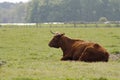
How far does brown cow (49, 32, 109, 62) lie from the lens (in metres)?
→ 16.2

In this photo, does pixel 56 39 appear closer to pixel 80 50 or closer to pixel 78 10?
pixel 80 50

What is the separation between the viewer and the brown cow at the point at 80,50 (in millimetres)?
16203

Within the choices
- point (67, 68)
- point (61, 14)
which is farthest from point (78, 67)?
point (61, 14)

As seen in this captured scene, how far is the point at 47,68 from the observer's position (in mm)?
13406

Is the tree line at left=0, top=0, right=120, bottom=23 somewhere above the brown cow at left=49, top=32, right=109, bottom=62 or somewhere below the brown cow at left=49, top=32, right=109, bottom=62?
below

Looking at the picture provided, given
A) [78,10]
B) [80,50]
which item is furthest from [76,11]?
[80,50]

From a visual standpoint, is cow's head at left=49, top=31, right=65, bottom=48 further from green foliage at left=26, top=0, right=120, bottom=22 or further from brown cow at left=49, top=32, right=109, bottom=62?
green foliage at left=26, top=0, right=120, bottom=22

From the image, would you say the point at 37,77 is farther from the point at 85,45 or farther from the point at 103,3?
the point at 103,3

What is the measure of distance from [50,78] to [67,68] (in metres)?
2.49

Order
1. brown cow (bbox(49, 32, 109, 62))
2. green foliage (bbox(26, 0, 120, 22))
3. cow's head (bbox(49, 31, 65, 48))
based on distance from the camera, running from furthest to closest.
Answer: green foliage (bbox(26, 0, 120, 22)) → cow's head (bbox(49, 31, 65, 48)) → brown cow (bbox(49, 32, 109, 62))

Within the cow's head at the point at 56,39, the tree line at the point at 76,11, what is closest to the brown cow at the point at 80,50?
the cow's head at the point at 56,39

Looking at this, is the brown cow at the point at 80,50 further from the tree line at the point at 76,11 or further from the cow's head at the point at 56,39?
the tree line at the point at 76,11

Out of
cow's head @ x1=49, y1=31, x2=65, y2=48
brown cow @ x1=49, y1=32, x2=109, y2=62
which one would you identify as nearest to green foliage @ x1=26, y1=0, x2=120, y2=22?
cow's head @ x1=49, y1=31, x2=65, y2=48

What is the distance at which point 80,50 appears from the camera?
1666cm
